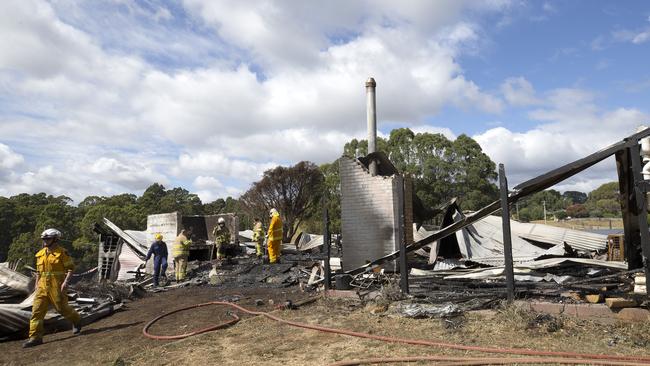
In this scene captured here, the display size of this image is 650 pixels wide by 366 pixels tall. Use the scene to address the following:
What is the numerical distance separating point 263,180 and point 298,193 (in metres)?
2.62

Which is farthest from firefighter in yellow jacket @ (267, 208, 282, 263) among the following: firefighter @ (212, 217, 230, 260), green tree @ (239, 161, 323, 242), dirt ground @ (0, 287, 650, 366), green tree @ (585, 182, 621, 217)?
green tree @ (585, 182, 621, 217)

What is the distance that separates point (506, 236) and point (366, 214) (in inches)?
199

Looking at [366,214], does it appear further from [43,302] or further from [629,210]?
[43,302]

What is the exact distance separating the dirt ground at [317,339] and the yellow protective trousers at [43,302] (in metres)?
0.28

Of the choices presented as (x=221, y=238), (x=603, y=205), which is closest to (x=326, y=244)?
(x=221, y=238)

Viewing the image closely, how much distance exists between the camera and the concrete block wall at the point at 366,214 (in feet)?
34.1

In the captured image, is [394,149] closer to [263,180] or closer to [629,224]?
[263,180]

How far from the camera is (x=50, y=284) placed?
6.55 m

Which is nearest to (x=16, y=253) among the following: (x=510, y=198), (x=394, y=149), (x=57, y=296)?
(x=394, y=149)

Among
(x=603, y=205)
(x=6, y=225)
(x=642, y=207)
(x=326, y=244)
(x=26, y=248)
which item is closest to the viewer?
(x=642, y=207)

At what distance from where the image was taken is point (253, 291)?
9.72 m

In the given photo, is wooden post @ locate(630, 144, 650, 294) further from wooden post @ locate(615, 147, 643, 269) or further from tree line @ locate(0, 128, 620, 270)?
tree line @ locate(0, 128, 620, 270)

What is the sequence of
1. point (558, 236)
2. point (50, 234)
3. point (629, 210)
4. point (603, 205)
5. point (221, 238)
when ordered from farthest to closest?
point (603, 205)
point (221, 238)
point (558, 236)
point (50, 234)
point (629, 210)

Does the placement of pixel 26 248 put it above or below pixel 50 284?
below
